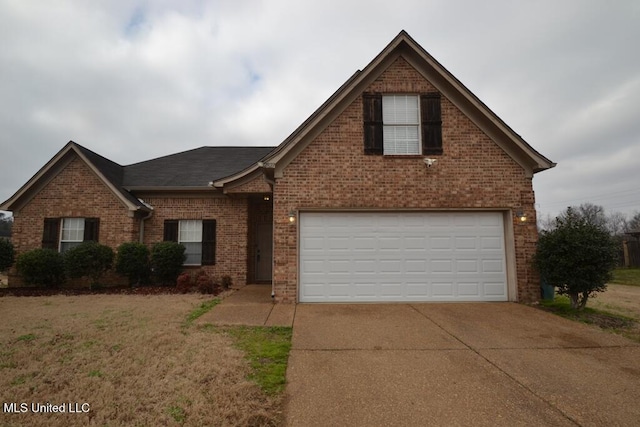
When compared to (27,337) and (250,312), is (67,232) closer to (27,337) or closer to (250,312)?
(27,337)

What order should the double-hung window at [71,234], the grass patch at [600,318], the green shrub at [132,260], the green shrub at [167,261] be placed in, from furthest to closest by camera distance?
the double-hung window at [71,234], the green shrub at [167,261], the green shrub at [132,260], the grass patch at [600,318]

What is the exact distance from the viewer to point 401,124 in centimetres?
854

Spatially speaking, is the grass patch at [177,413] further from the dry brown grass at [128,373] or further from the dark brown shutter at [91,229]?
the dark brown shutter at [91,229]

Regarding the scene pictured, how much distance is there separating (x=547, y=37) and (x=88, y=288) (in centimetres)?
1824

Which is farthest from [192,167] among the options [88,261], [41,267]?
[41,267]

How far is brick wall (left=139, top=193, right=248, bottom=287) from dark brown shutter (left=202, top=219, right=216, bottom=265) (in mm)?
145

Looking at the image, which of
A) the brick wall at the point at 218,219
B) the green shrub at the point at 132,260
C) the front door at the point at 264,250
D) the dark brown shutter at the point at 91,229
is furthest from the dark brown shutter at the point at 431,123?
the dark brown shutter at the point at 91,229

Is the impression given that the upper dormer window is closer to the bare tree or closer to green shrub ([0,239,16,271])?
green shrub ([0,239,16,271])

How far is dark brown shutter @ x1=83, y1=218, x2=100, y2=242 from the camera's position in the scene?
1120 cm

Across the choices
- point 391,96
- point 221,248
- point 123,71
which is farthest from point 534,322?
point 123,71

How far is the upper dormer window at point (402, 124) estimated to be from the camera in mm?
8344

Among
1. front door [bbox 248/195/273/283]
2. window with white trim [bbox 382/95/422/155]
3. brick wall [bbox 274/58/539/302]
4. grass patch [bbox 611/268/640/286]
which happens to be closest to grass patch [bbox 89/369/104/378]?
brick wall [bbox 274/58/539/302]

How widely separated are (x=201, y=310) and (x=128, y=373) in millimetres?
3699

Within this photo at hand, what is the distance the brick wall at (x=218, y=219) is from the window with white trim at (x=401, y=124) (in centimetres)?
609
